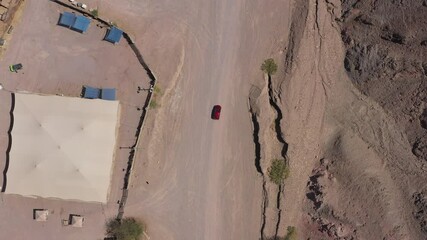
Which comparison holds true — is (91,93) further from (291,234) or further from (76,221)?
(291,234)

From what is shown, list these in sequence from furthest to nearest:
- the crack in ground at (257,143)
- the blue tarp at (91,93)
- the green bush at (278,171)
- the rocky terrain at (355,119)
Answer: the blue tarp at (91,93)
the crack in ground at (257,143)
the green bush at (278,171)
the rocky terrain at (355,119)

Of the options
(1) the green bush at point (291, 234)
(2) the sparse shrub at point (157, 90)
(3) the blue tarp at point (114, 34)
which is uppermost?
(3) the blue tarp at point (114, 34)

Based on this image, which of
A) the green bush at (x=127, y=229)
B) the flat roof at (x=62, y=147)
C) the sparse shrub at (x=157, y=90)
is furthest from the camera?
the sparse shrub at (x=157, y=90)

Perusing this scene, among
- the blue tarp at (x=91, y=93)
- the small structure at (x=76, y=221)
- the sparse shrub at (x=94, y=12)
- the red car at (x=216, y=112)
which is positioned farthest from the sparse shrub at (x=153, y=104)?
the small structure at (x=76, y=221)

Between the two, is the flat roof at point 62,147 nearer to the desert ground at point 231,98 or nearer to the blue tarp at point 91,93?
the blue tarp at point 91,93

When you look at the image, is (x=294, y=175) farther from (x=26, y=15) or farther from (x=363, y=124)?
(x=26, y=15)

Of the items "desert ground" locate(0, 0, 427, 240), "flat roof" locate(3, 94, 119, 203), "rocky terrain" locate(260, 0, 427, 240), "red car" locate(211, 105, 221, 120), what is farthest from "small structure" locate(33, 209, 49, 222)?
"rocky terrain" locate(260, 0, 427, 240)

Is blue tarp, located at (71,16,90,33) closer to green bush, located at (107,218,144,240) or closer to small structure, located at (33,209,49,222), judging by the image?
small structure, located at (33,209,49,222)

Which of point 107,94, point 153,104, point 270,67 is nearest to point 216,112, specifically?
point 153,104
